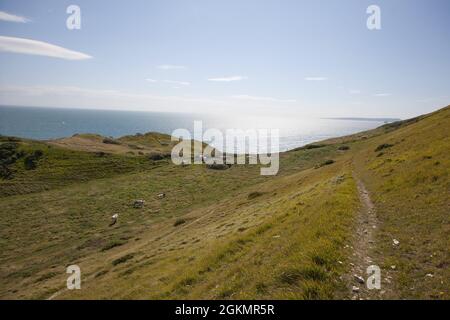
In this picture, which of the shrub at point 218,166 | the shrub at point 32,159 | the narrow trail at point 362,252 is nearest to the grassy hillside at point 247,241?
the narrow trail at point 362,252

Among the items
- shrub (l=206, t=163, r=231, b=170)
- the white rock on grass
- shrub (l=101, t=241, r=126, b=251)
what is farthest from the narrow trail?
shrub (l=206, t=163, r=231, b=170)

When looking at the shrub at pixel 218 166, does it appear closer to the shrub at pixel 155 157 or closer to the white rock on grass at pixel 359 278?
the shrub at pixel 155 157

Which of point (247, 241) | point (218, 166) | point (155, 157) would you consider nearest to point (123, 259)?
point (247, 241)

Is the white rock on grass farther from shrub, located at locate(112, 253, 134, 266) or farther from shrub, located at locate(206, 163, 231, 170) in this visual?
shrub, located at locate(206, 163, 231, 170)

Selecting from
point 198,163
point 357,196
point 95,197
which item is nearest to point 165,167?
point 198,163

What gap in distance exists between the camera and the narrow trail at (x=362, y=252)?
902 centimetres

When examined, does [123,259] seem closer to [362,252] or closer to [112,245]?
[112,245]

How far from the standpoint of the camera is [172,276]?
1549 centimetres

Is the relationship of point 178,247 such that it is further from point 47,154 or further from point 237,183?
point 47,154

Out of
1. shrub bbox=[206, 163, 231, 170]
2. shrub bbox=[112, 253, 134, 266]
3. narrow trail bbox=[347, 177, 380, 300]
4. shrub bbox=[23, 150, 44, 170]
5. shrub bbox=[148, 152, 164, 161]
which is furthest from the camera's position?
shrub bbox=[148, 152, 164, 161]

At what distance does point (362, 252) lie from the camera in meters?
11.8

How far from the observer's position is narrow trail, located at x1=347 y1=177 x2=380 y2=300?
902 centimetres

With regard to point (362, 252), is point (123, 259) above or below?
below
